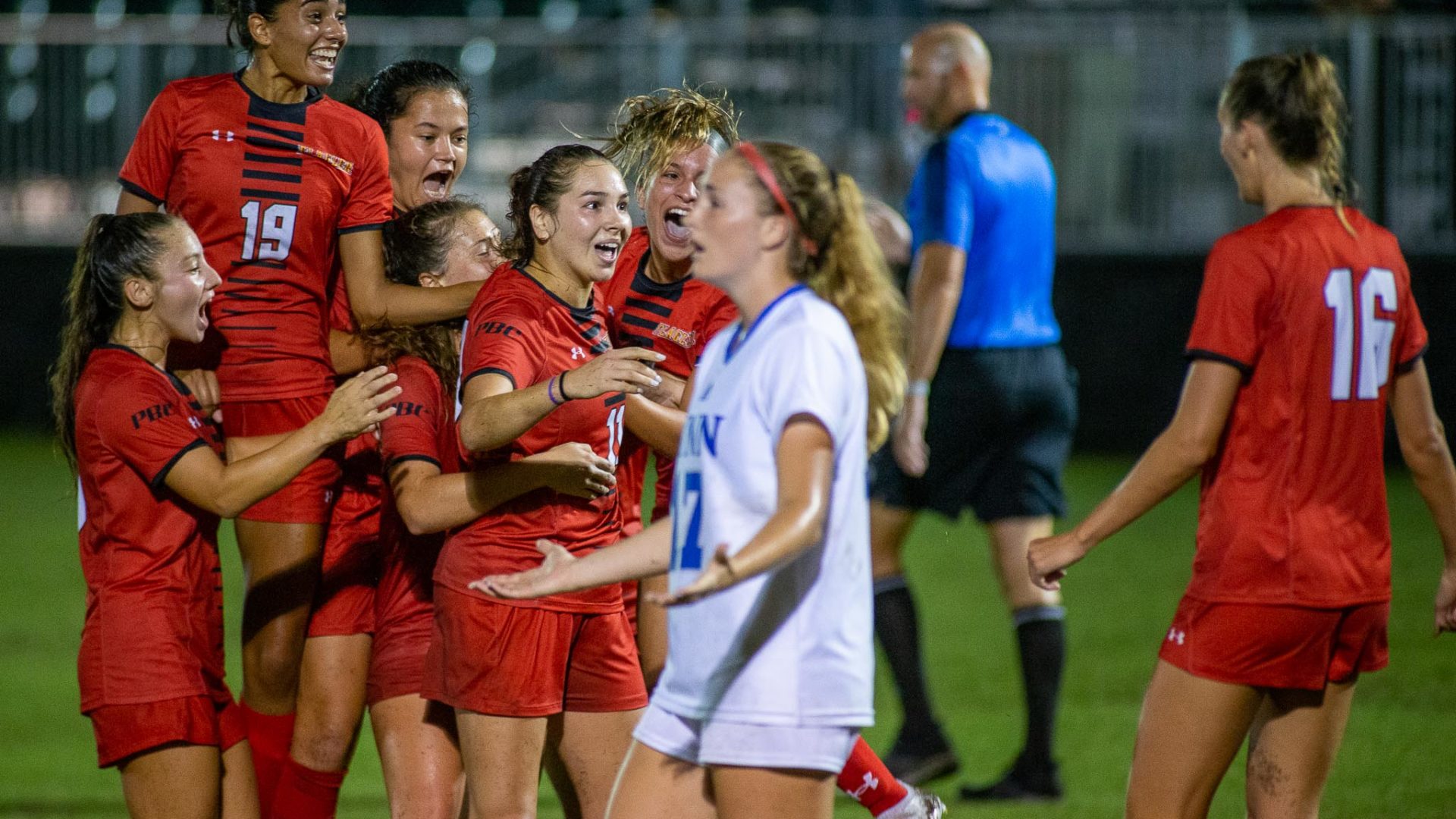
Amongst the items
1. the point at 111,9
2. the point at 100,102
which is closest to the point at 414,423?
the point at 100,102

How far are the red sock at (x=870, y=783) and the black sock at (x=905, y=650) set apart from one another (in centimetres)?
149

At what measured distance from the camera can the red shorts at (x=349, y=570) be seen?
4387mm

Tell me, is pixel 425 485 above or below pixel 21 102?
below

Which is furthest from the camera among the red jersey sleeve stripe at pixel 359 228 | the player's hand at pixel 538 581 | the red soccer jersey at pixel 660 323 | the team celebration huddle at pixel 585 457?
the red jersey sleeve stripe at pixel 359 228

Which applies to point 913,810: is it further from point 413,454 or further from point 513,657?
point 413,454

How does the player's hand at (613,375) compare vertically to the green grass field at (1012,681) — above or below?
above

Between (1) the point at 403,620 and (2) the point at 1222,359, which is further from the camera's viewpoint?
(1) the point at 403,620

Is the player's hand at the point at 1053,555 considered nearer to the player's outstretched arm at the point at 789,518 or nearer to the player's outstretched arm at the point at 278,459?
the player's outstretched arm at the point at 789,518

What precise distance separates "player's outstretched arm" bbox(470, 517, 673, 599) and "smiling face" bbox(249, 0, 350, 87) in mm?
1784

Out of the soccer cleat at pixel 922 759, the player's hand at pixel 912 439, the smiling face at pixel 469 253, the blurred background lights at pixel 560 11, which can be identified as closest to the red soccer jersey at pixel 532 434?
the smiling face at pixel 469 253

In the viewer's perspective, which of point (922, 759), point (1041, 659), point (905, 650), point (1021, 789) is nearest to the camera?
point (1021, 789)

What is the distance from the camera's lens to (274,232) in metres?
4.28

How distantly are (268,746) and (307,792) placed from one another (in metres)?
0.23

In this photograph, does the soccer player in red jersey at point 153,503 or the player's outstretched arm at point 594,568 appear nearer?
the player's outstretched arm at point 594,568
